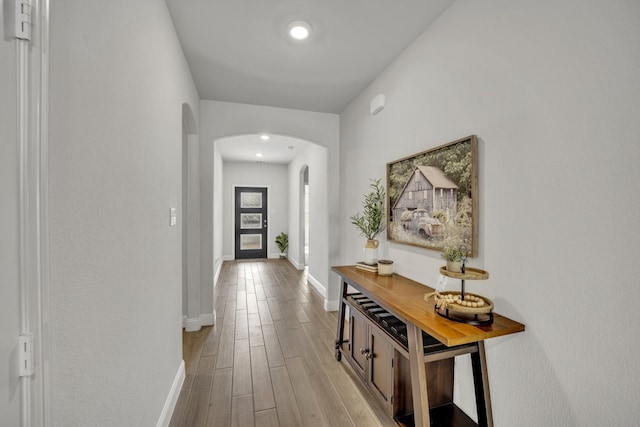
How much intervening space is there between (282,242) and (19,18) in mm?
6738

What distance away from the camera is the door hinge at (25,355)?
641 millimetres

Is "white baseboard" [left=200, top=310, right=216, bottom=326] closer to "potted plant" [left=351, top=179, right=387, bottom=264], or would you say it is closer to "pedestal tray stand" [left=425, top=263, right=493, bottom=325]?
"potted plant" [left=351, top=179, right=387, bottom=264]

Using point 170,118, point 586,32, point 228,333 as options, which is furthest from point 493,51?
point 228,333

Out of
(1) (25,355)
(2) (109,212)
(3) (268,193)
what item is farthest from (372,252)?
(3) (268,193)

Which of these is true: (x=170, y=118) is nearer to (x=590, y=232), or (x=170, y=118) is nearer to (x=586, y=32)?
(x=586, y=32)

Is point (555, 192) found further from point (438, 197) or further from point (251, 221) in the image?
point (251, 221)

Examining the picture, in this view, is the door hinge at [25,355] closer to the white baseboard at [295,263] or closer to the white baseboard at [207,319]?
the white baseboard at [207,319]

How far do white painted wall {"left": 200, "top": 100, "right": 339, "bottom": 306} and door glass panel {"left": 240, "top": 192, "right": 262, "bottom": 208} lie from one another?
12.7 ft

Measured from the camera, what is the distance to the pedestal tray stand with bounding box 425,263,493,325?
1300 mm

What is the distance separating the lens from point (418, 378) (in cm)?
137

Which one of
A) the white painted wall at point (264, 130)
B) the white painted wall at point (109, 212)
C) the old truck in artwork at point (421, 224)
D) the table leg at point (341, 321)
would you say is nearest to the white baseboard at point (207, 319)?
the white painted wall at point (264, 130)

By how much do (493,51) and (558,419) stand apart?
175 centimetres

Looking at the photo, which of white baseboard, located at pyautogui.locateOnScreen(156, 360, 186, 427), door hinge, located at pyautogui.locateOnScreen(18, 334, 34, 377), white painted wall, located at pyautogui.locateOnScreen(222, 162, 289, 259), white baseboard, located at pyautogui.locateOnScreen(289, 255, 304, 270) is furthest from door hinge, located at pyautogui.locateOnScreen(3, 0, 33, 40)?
white painted wall, located at pyautogui.locateOnScreen(222, 162, 289, 259)

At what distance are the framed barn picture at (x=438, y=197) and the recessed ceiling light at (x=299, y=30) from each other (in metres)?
1.18
